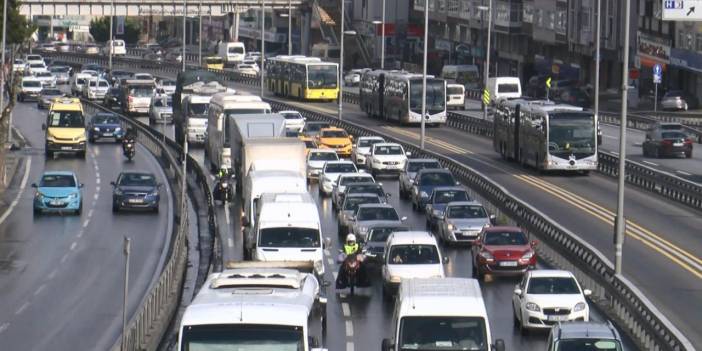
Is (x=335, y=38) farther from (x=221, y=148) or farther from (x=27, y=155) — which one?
(x=221, y=148)

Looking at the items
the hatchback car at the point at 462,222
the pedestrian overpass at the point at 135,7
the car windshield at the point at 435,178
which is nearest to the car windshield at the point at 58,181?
the car windshield at the point at 435,178

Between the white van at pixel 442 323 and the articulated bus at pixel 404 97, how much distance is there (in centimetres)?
6144

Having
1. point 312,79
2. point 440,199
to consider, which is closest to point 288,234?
point 440,199

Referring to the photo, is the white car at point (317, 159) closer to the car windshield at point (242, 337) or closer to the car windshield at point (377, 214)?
the car windshield at point (377, 214)

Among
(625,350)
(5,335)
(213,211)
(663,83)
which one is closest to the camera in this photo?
(625,350)

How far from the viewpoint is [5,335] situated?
3750 centimetres

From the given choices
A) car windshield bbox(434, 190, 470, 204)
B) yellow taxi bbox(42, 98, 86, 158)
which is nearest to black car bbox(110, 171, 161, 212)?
car windshield bbox(434, 190, 470, 204)

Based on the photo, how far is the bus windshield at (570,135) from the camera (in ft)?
222

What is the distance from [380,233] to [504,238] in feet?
12.7

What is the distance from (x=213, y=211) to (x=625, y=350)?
23.9m

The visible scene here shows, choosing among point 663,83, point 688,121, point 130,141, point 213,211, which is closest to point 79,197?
point 213,211

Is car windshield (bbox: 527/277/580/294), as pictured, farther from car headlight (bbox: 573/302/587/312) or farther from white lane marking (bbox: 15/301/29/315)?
white lane marking (bbox: 15/301/29/315)

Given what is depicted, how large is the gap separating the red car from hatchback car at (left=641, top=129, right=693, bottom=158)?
34.0 metres

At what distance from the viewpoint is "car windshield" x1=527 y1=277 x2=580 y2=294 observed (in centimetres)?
3678
